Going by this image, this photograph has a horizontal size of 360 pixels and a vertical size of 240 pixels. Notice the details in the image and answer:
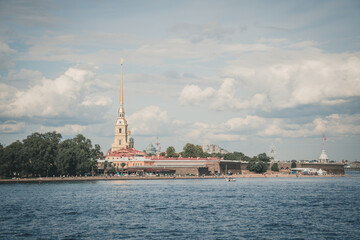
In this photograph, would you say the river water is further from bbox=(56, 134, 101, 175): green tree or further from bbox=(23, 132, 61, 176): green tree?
bbox=(56, 134, 101, 175): green tree

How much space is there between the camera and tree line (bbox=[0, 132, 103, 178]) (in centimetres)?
11612

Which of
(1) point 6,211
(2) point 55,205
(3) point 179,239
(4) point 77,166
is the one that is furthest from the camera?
(4) point 77,166

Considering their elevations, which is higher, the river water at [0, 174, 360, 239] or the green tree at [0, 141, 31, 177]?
the green tree at [0, 141, 31, 177]

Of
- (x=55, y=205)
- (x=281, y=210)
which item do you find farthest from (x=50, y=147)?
(x=281, y=210)

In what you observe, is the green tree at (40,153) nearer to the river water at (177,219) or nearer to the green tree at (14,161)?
the green tree at (14,161)

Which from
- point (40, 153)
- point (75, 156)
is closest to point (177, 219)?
point (40, 153)

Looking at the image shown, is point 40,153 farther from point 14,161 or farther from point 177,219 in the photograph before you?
point 177,219

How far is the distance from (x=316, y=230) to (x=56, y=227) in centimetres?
2425

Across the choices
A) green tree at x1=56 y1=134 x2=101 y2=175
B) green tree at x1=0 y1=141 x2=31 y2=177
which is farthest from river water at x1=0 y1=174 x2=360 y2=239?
green tree at x1=56 y1=134 x2=101 y2=175

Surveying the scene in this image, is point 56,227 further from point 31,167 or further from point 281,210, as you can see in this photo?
point 31,167

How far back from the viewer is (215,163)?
627ft

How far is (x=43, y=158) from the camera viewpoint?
12150 centimetres

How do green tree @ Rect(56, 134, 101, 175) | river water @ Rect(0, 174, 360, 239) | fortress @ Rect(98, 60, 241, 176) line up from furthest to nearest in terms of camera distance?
fortress @ Rect(98, 60, 241, 176) < green tree @ Rect(56, 134, 101, 175) < river water @ Rect(0, 174, 360, 239)

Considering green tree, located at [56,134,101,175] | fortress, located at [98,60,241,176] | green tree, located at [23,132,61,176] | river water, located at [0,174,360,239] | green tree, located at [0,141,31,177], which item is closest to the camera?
river water, located at [0,174,360,239]
